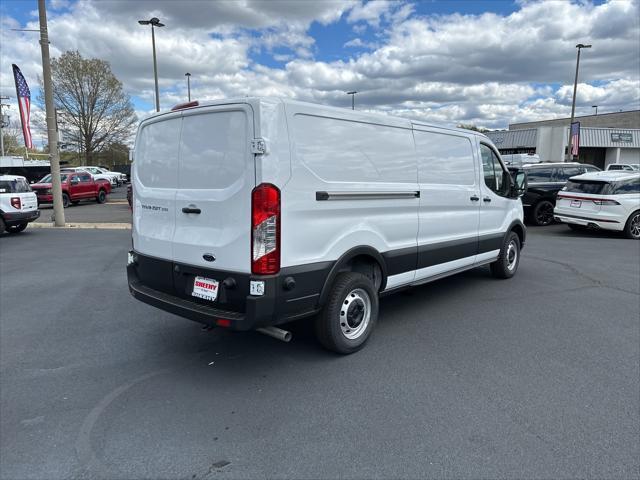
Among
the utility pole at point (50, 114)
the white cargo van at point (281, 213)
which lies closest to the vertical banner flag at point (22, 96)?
the utility pole at point (50, 114)

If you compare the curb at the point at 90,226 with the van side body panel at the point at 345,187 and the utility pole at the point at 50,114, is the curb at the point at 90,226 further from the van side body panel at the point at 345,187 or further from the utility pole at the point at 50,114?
the van side body panel at the point at 345,187

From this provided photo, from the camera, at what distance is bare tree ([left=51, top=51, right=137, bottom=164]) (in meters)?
44.2

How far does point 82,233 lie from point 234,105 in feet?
37.6

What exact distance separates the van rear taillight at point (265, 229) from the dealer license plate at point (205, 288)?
43 centimetres

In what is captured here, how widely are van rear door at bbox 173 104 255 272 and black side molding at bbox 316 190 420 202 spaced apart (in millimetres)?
667

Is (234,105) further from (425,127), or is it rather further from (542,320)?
(542,320)

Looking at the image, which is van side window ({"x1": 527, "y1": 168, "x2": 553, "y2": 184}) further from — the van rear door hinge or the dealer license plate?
the dealer license plate

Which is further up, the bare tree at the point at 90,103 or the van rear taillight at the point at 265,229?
the bare tree at the point at 90,103

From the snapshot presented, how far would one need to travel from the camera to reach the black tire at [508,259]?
6887 mm

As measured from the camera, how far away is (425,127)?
5035 millimetres

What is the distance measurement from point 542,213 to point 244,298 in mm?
13024

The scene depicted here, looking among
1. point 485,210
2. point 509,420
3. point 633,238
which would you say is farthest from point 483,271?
point 633,238

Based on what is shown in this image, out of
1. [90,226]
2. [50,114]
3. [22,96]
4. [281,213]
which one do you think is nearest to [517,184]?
[281,213]

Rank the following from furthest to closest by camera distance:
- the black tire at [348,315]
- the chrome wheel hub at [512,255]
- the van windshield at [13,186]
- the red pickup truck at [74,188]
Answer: the red pickup truck at [74,188], the van windshield at [13,186], the chrome wheel hub at [512,255], the black tire at [348,315]
